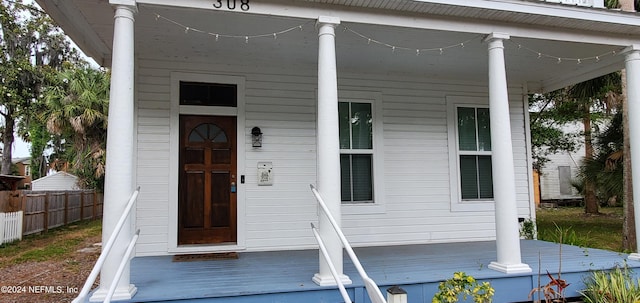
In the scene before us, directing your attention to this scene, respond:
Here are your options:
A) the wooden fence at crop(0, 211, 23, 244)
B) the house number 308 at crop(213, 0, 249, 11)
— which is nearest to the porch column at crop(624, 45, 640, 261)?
the house number 308 at crop(213, 0, 249, 11)

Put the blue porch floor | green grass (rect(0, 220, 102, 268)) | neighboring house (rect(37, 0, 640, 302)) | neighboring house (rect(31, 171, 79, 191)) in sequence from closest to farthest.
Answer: the blue porch floor < neighboring house (rect(37, 0, 640, 302)) < green grass (rect(0, 220, 102, 268)) < neighboring house (rect(31, 171, 79, 191))

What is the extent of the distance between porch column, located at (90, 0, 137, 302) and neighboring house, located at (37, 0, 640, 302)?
1cm

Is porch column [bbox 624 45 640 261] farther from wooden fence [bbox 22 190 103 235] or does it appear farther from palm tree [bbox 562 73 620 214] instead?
wooden fence [bbox 22 190 103 235]

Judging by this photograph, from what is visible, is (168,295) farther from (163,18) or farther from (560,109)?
(560,109)

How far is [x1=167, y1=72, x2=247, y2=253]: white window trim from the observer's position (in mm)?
5230

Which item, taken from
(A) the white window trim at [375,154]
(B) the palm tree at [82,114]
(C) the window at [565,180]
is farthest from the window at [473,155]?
(C) the window at [565,180]

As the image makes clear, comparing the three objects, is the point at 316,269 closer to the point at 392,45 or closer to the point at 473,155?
the point at 392,45

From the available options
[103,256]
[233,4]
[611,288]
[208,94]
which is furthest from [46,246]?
[611,288]

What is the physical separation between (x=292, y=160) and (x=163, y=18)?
2.41 m

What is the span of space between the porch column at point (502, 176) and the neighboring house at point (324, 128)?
0.01m

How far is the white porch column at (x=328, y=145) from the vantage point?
12.1ft

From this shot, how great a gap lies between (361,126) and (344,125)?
26cm

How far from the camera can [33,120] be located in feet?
53.9

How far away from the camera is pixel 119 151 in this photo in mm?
3348
